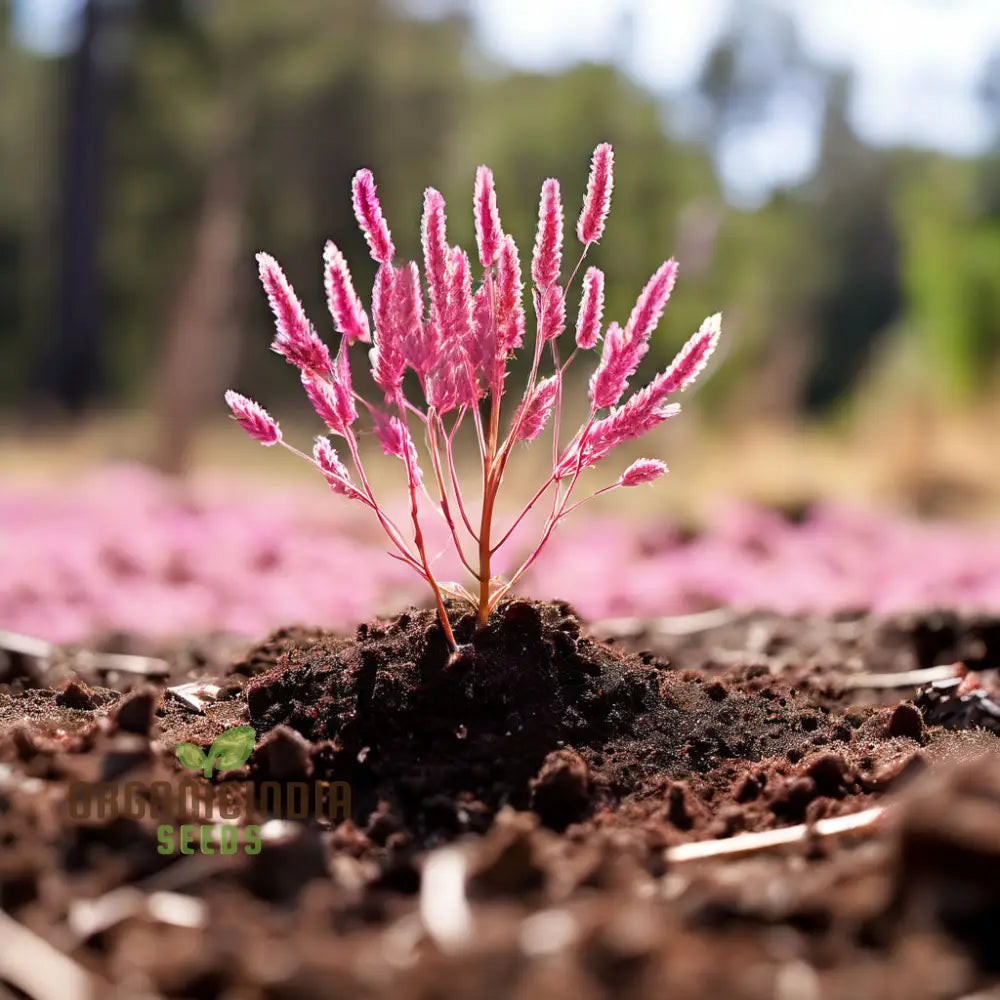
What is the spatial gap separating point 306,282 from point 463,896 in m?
15.9

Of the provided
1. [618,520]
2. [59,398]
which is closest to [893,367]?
[618,520]

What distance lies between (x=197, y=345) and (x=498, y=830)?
7.42m

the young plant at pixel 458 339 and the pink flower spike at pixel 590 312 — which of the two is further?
the pink flower spike at pixel 590 312

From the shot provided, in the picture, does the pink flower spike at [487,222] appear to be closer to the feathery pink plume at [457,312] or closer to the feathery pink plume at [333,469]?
the feathery pink plume at [457,312]

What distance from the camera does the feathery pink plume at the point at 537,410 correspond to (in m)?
1.83

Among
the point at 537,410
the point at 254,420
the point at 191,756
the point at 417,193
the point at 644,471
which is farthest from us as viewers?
the point at 417,193

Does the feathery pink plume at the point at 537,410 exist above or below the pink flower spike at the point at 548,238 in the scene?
below

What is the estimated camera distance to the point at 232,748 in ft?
5.23

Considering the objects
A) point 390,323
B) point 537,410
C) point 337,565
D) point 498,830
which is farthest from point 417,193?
point 498,830

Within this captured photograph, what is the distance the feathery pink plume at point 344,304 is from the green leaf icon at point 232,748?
0.57 m

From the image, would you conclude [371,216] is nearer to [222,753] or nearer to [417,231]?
[222,753]

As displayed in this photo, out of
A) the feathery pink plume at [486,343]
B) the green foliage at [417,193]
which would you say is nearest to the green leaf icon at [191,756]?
the feathery pink plume at [486,343]

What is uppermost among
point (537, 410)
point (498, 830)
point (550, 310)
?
point (550, 310)

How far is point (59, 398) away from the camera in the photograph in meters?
14.2
